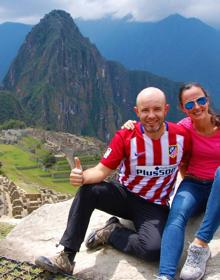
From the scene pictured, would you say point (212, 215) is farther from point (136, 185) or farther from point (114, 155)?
point (114, 155)

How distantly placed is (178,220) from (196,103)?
1.15 m

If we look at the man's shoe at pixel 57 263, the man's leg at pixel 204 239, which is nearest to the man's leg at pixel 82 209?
the man's shoe at pixel 57 263

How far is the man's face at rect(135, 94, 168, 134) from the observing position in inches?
174

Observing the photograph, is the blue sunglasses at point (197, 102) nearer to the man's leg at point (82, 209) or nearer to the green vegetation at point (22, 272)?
the man's leg at point (82, 209)

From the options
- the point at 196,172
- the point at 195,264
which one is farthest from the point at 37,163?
the point at 195,264

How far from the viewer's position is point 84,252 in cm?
497

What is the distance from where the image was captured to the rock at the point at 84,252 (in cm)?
446

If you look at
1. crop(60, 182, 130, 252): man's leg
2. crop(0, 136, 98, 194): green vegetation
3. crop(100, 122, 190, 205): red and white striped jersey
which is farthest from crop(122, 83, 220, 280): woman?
crop(0, 136, 98, 194): green vegetation

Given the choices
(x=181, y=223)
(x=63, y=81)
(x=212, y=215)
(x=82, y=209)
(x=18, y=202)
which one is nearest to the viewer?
(x=212, y=215)

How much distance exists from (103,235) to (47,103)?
15017cm

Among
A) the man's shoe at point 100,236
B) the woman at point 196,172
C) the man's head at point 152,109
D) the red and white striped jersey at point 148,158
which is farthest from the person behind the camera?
the man's shoe at point 100,236

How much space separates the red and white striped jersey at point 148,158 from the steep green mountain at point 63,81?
14477 cm

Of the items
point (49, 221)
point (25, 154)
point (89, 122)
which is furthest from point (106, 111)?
point (49, 221)


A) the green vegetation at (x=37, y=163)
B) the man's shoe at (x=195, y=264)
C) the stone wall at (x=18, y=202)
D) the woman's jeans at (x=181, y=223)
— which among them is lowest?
the green vegetation at (x=37, y=163)
